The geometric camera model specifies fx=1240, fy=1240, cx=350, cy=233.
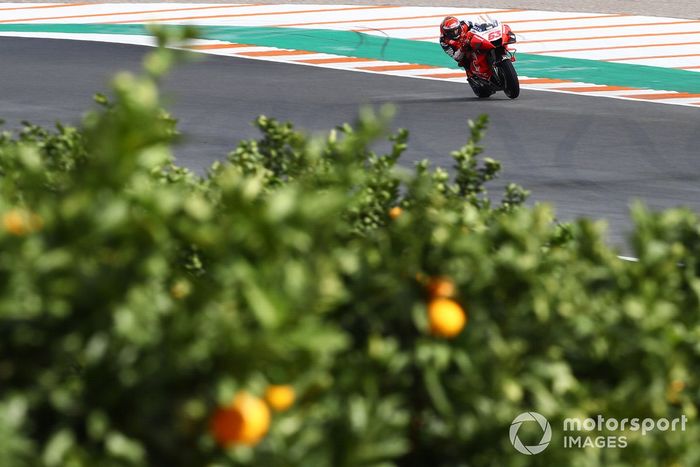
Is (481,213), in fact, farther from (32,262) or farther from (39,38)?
(39,38)

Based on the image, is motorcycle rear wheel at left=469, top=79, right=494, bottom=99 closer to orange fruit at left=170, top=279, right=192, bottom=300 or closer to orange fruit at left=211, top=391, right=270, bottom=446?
orange fruit at left=170, top=279, right=192, bottom=300

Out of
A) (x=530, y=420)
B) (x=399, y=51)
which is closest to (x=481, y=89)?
(x=399, y=51)

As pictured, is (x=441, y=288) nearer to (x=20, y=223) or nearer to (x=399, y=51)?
(x=20, y=223)

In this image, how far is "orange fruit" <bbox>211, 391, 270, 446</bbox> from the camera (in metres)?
2.50

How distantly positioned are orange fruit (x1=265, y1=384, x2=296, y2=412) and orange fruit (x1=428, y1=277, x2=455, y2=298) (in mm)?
591

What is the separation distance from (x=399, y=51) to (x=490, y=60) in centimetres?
469

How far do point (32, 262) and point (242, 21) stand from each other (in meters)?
23.1

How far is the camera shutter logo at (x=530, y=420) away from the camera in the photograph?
2.96 metres

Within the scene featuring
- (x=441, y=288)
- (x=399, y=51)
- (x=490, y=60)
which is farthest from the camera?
(x=399, y=51)

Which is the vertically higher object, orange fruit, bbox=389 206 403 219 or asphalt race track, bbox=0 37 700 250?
orange fruit, bbox=389 206 403 219

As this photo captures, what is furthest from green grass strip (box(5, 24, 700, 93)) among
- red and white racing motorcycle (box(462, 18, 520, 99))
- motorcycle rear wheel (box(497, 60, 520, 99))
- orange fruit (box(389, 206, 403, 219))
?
orange fruit (box(389, 206, 403, 219))

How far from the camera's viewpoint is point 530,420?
2.98 m

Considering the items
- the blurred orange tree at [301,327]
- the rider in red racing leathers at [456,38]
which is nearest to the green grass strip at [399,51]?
the rider in red racing leathers at [456,38]

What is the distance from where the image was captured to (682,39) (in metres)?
23.6
